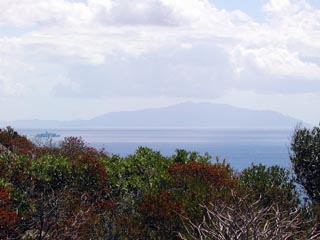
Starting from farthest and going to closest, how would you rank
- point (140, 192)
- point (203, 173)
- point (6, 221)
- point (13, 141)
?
point (13, 141), point (203, 173), point (140, 192), point (6, 221)

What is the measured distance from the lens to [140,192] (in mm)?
21484

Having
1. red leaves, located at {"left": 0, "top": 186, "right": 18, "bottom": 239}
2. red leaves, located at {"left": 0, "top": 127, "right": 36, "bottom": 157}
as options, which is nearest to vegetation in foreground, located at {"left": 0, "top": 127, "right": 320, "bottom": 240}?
red leaves, located at {"left": 0, "top": 186, "right": 18, "bottom": 239}

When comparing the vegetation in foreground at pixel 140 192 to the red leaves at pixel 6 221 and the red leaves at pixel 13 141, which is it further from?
the red leaves at pixel 13 141

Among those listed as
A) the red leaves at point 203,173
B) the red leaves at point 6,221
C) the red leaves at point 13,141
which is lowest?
the red leaves at point 6,221

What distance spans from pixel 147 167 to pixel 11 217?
7326 millimetres

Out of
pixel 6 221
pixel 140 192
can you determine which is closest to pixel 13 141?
pixel 140 192

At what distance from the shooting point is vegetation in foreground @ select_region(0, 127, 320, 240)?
16.5 meters

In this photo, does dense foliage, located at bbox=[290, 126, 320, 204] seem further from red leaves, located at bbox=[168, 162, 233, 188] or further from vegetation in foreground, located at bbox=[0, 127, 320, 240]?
red leaves, located at bbox=[168, 162, 233, 188]

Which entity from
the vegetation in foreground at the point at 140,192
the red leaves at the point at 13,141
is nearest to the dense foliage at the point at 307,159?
the vegetation in foreground at the point at 140,192

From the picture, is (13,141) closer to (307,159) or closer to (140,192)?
(140,192)

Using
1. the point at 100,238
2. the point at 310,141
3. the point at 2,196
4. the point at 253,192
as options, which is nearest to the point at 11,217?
the point at 2,196

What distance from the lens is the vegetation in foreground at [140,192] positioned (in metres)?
16.5

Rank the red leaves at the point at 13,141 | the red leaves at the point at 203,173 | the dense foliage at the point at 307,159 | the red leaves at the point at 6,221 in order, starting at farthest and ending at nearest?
the red leaves at the point at 13,141, the dense foliage at the point at 307,159, the red leaves at the point at 203,173, the red leaves at the point at 6,221

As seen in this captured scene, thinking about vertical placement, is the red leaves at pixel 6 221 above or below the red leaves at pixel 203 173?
below
